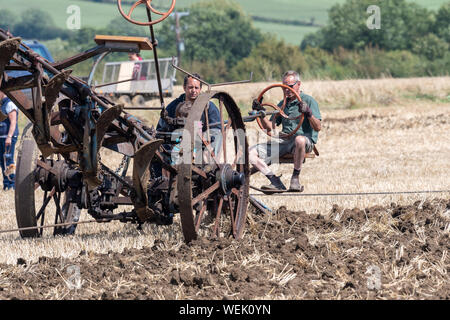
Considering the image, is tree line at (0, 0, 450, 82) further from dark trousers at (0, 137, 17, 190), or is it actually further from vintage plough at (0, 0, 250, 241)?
vintage plough at (0, 0, 250, 241)

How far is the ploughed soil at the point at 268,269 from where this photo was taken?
498 centimetres

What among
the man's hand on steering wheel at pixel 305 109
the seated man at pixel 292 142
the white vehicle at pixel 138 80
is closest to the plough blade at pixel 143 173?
the seated man at pixel 292 142

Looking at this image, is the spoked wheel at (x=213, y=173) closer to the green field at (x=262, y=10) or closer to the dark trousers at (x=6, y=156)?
the dark trousers at (x=6, y=156)

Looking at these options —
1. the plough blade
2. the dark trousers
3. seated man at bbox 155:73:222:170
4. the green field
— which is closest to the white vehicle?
the dark trousers

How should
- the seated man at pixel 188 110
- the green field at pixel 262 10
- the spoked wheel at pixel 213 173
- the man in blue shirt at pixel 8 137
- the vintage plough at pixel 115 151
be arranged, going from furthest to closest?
the green field at pixel 262 10, the man in blue shirt at pixel 8 137, the seated man at pixel 188 110, the spoked wheel at pixel 213 173, the vintage plough at pixel 115 151

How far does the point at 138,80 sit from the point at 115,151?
16.1 metres

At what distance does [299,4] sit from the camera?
266 ft

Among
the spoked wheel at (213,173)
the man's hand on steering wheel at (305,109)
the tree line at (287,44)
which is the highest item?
the man's hand on steering wheel at (305,109)

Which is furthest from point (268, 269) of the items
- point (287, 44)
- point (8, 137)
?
point (287, 44)

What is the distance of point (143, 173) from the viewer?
574 cm

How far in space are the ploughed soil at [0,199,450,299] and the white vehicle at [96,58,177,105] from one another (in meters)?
14.8
